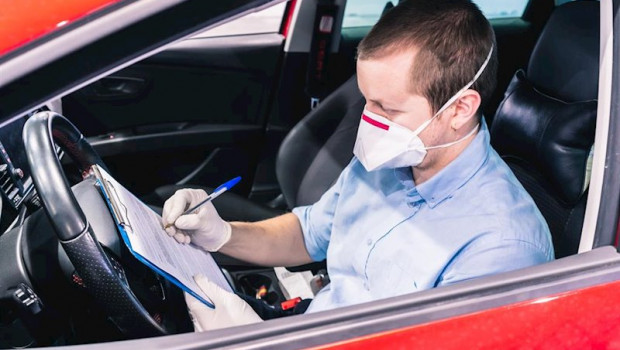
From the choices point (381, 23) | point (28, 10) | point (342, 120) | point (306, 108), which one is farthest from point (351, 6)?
point (28, 10)

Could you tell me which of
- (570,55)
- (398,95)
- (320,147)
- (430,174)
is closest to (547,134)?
(570,55)

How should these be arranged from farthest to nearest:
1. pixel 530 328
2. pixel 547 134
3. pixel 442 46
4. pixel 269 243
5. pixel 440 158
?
pixel 269 243 → pixel 547 134 → pixel 440 158 → pixel 442 46 → pixel 530 328

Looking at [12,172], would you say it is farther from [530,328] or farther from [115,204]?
[530,328]

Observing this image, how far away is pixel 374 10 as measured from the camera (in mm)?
2842

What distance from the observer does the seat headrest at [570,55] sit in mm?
1397

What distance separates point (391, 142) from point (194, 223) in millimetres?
434

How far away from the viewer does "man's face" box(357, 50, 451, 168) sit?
4.09ft

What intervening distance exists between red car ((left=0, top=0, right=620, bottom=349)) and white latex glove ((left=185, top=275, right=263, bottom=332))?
0.08 m

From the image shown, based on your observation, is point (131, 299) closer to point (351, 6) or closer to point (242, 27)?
point (242, 27)

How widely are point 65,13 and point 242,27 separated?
5.95 ft

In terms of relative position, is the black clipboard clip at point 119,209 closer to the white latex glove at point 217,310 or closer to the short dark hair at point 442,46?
the white latex glove at point 217,310

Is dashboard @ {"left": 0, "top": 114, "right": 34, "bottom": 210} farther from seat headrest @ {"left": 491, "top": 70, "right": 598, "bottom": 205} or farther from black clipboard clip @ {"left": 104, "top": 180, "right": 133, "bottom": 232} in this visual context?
seat headrest @ {"left": 491, "top": 70, "right": 598, "bottom": 205}

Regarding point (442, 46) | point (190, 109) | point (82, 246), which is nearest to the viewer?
point (82, 246)

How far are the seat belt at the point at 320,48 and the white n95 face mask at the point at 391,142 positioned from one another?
130 centimetres
